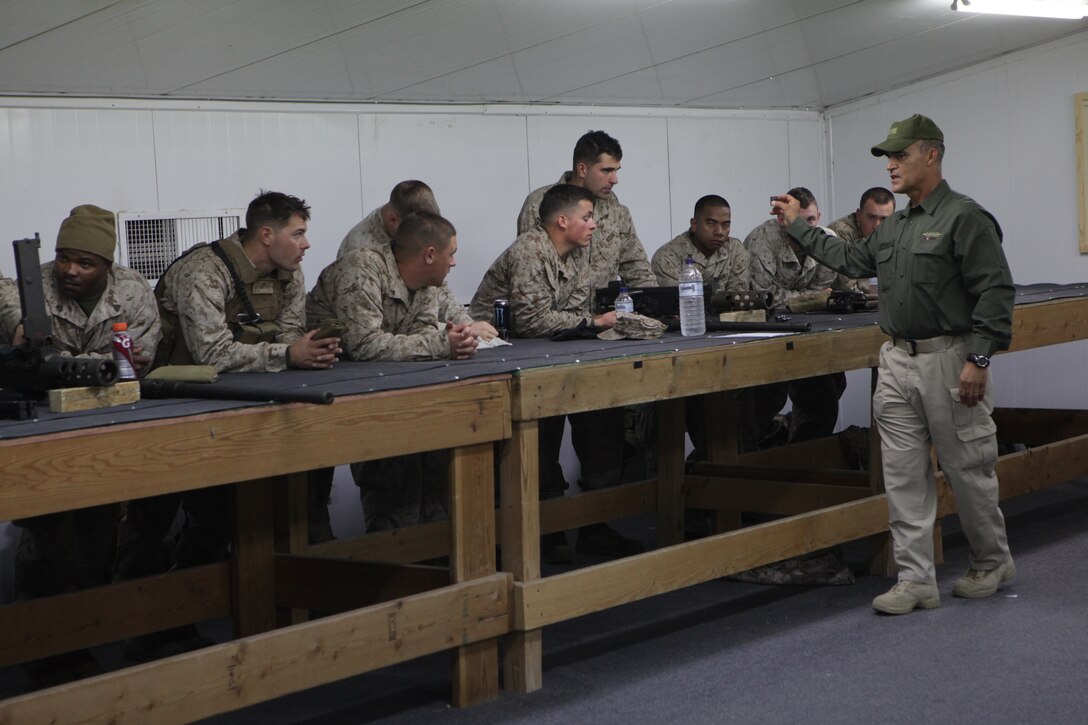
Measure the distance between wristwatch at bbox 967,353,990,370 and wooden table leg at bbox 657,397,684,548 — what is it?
A: 1.60 meters

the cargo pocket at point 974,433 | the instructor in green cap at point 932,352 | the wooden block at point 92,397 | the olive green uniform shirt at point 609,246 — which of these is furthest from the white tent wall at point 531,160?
the cargo pocket at point 974,433

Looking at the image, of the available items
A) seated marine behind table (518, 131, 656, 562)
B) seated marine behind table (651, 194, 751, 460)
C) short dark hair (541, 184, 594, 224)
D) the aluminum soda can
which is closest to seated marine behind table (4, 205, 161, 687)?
the aluminum soda can

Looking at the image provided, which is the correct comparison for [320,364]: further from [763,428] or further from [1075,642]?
[763,428]

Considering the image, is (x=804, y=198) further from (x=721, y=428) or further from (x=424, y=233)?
(x=424, y=233)

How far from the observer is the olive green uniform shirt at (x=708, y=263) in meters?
6.76

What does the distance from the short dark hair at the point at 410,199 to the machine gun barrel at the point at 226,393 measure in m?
2.33

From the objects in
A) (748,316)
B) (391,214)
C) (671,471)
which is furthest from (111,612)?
(748,316)

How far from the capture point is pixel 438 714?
3.79 m

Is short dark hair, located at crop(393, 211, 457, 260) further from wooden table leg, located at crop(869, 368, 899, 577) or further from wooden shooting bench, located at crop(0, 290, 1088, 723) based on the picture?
wooden table leg, located at crop(869, 368, 899, 577)

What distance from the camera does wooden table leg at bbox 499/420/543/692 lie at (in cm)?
390

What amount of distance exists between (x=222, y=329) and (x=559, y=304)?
5.84 ft

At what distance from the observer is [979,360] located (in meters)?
4.36

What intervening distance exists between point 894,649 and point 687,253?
9.91ft

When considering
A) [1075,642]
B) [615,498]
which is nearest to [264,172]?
[615,498]
